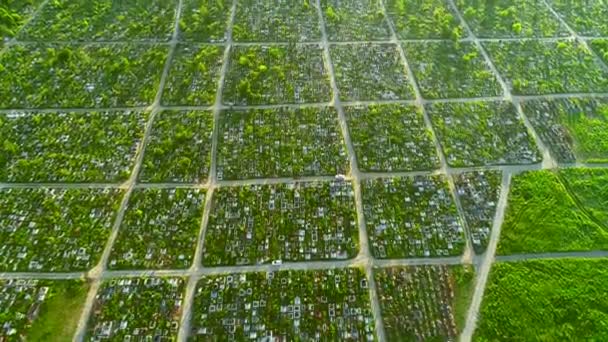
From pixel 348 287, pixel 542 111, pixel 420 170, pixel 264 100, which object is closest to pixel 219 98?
pixel 264 100

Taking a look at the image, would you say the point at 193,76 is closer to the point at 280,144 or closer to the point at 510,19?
the point at 280,144

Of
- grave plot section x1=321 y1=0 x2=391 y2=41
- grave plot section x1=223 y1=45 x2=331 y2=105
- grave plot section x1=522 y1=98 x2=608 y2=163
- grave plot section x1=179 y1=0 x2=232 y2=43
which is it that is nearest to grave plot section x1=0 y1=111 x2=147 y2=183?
grave plot section x1=223 y1=45 x2=331 y2=105

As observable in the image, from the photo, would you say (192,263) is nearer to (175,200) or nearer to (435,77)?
(175,200)

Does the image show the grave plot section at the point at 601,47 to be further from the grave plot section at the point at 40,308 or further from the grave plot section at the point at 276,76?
the grave plot section at the point at 40,308

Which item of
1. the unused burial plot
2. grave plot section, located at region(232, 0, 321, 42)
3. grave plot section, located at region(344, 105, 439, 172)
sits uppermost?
grave plot section, located at region(232, 0, 321, 42)

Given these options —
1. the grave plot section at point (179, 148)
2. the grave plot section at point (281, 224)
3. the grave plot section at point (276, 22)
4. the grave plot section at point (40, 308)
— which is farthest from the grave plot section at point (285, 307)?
the grave plot section at point (276, 22)

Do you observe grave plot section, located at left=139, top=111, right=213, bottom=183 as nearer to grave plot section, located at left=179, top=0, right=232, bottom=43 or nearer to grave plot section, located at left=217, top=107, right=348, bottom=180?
grave plot section, located at left=217, top=107, right=348, bottom=180
